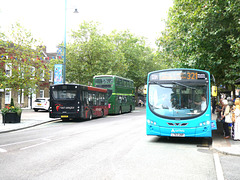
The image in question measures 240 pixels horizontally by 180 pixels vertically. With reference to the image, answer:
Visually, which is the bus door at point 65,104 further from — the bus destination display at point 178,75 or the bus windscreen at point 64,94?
the bus destination display at point 178,75

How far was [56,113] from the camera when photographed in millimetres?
20375

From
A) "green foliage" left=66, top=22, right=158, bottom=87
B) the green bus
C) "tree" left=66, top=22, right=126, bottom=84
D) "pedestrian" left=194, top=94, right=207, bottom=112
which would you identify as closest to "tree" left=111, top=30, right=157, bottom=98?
"green foliage" left=66, top=22, right=158, bottom=87

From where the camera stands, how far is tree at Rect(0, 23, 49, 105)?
20.0 m

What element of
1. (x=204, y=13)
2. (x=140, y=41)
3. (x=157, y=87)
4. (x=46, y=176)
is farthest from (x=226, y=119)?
(x=140, y=41)

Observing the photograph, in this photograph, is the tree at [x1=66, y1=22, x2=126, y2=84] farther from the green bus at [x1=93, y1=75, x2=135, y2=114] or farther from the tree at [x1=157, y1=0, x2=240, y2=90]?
the tree at [x1=157, y1=0, x2=240, y2=90]

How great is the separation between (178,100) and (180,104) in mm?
163

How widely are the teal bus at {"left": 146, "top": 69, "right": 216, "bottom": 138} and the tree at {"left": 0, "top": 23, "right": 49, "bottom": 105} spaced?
11966mm

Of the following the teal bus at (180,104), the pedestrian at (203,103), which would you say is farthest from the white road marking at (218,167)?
the pedestrian at (203,103)

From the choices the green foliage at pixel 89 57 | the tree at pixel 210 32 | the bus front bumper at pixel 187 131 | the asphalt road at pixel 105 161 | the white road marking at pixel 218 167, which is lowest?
the white road marking at pixel 218 167

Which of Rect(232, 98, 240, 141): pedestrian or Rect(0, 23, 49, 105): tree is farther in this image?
Rect(0, 23, 49, 105): tree

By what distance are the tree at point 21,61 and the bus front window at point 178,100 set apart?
12163 millimetres

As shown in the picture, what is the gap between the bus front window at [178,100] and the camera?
10383 millimetres

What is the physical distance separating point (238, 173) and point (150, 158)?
2.24 m

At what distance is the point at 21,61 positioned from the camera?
2078cm
